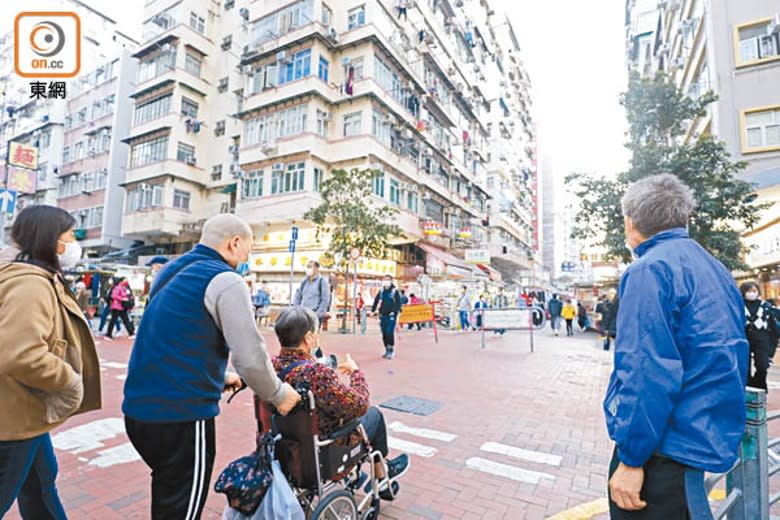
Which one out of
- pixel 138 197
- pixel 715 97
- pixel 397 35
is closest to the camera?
pixel 715 97

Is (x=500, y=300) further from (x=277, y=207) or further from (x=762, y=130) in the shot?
(x=762, y=130)

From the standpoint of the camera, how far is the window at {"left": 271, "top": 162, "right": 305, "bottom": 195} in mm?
21906

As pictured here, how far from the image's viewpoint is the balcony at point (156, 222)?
26.3m

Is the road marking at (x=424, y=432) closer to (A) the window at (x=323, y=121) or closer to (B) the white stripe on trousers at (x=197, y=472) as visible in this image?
(B) the white stripe on trousers at (x=197, y=472)

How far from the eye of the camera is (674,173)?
1273 centimetres

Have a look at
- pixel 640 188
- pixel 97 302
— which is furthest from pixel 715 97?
pixel 97 302

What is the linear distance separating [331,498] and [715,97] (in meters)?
16.7

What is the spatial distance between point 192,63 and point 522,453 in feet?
104

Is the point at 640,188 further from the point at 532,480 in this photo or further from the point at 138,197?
the point at 138,197

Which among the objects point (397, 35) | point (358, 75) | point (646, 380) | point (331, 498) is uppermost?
point (397, 35)

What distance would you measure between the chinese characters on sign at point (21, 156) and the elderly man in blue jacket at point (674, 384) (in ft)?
57.0

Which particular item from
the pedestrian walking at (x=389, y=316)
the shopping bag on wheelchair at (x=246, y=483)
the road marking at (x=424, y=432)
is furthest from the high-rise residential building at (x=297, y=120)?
the shopping bag on wheelchair at (x=246, y=483)

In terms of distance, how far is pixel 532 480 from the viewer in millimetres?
3545

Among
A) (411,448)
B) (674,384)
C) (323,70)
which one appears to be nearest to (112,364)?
(411,448)
